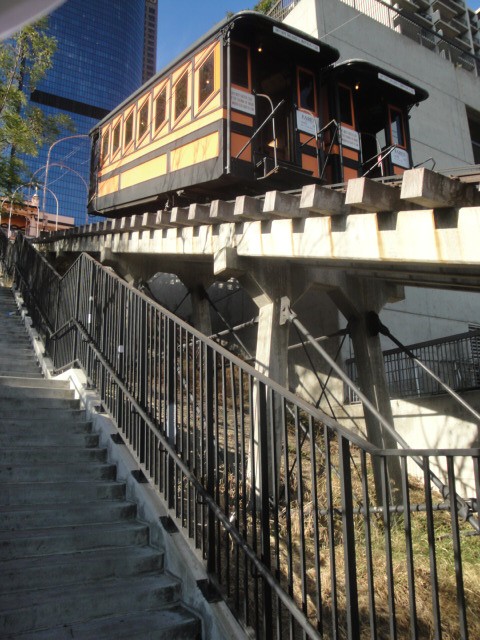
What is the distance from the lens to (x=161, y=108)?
1159cm

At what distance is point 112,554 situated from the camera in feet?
11.6

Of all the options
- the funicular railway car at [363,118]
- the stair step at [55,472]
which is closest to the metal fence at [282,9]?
the funicular railway car at [363,118]

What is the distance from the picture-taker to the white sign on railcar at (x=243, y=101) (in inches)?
385

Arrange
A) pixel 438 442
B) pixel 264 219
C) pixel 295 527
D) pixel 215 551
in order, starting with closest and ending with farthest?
pixel 215 551 < pixel 295 527 < pixel 264 219 < pixel 438 442

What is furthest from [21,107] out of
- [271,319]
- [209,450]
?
[209,450]

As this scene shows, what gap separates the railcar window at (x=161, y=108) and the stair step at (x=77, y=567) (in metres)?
9.90

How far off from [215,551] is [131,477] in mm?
1243

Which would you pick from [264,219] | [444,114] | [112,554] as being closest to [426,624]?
[112,554]

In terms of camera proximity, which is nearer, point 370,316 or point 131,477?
point 131,477

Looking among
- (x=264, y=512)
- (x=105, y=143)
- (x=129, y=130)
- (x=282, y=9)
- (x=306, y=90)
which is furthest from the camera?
(x=282, y=9)

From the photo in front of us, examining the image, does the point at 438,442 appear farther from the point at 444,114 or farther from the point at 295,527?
the point at 444,114

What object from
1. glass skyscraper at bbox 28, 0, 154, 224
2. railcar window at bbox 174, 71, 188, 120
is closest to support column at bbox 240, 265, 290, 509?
railcar window at bbox 174, 71, 188, 120

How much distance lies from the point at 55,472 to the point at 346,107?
10.7 meters

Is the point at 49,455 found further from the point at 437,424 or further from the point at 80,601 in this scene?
the point at 437,424
